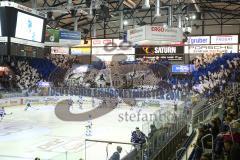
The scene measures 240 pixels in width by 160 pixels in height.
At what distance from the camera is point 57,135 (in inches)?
650

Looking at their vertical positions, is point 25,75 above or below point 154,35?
below

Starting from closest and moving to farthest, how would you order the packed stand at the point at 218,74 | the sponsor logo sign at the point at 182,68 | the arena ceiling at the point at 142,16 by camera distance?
the packed stand at the point at 218,74 < the arena ceiling at the point at 142,16 < the sponsor logo sign at the point at 182,68


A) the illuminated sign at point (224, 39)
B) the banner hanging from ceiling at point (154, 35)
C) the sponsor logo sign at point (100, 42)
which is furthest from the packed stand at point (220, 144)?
the sponsor logo sign at point (100, 42)

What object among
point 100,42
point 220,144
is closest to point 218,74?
point 100,42

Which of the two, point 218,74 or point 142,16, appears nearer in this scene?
point 218,74

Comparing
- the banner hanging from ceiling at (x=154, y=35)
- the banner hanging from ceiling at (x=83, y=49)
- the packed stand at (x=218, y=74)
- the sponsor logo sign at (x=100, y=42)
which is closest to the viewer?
the banner hanging from ceiling at (x=154, y=35)

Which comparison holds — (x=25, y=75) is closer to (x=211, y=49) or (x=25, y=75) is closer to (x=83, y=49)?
(x=83, y=49)

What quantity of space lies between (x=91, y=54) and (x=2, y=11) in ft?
99.7

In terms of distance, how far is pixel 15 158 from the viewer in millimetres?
12188

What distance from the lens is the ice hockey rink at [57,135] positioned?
33.5 ft

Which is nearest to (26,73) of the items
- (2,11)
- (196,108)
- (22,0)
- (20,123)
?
(22,0)

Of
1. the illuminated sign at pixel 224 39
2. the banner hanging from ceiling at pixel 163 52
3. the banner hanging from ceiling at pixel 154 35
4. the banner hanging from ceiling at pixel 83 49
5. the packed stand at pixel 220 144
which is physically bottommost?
the packed stand at pixel 220 144

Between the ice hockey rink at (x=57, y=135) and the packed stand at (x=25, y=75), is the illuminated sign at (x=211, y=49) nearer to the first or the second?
the ice hockey rink at (x=57, y=135)

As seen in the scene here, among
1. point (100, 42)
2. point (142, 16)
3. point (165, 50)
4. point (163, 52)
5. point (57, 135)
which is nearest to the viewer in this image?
point (57, 135)
